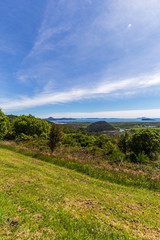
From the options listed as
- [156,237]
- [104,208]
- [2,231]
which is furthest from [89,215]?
[2,231]

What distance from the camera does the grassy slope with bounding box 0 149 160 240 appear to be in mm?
3145

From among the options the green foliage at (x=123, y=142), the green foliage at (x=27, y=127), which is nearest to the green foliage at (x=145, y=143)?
the green foliage at (x=123, y=142)

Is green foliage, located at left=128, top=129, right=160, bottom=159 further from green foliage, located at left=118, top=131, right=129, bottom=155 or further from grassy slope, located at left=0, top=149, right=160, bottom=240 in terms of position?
grassy slope, located at left=0, top=149, right=160, bottom=240

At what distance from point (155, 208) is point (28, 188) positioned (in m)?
6.28

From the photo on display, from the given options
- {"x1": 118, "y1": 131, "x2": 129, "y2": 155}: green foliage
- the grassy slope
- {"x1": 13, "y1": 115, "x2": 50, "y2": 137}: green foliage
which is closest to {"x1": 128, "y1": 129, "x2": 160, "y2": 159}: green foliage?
{"x1": 118, "y1": 131, "x2": 129, "y2": 155}: green foliage

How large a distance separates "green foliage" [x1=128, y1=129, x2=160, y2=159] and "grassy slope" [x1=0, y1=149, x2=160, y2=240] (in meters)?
11.6

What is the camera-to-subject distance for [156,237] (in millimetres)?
3359

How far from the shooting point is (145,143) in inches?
634

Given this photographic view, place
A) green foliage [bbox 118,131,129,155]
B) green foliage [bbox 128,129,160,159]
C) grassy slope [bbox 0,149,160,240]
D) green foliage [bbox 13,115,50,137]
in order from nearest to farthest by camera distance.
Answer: grassy slope [bbox 0,149,160,240] → green foliage [bbox 128,129,160,159] → green foliage [bbox 118,131,129,155] → green foliage [bbox 13,115,50,137]

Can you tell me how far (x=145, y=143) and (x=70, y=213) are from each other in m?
16.0

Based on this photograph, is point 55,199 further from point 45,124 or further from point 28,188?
point 45,124

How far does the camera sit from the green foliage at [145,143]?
52.2 feet

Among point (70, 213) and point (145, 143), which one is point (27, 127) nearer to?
point (145, 143)

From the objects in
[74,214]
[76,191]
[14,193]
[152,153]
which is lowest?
[152,153]
